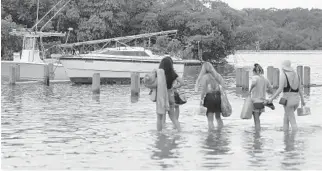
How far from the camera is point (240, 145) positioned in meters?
14.0

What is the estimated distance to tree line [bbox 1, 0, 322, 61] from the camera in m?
69.0

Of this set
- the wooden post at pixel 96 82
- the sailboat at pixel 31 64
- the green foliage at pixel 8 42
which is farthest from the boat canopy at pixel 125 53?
the green foliage at pixel 8 42

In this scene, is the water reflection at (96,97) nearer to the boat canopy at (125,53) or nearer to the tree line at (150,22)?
the boat canopy at (125,53)

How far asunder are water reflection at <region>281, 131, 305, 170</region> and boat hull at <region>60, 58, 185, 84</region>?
81.9ft

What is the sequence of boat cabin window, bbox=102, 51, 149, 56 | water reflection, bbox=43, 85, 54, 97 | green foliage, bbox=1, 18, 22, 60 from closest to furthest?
water reflection, bbox=43, 85, 54, 97 < boat cabin window, bbox=102, 51, 149, 56 < green foliage, bbox=1, 18, 22, 60

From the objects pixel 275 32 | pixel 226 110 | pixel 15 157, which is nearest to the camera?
pixel 15 157

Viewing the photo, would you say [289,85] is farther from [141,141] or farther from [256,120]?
[141,141]

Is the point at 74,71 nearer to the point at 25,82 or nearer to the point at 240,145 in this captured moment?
the point at 25,82

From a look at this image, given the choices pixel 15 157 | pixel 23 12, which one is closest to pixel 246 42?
pixel 23 12

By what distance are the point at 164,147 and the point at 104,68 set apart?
1041 inches

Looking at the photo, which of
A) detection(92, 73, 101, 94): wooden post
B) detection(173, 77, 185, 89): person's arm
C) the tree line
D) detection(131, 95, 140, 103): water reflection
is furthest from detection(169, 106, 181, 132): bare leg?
the tree line

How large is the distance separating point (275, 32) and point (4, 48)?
103839mm

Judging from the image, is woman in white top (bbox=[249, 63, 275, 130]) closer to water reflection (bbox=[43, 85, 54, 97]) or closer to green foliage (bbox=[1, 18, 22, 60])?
water reflection (bbox=[43, 85, 54, 97])

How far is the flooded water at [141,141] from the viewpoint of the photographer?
1205 centimetres
